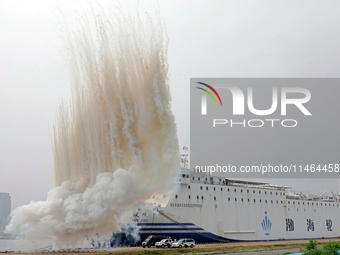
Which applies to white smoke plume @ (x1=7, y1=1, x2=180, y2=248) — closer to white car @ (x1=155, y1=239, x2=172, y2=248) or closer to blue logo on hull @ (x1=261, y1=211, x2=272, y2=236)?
white car @ (x1=155, y1=239, x2=172, y2=248)

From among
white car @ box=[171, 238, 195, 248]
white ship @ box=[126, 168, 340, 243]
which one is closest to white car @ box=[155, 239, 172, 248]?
white car @ box=[171, 238, 195, 248]

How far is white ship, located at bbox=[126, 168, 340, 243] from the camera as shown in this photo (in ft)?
104

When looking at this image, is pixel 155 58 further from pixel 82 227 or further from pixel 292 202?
pixel 292 202

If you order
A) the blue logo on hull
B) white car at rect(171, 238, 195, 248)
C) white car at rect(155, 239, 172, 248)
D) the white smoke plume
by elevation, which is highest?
the white smoke plume

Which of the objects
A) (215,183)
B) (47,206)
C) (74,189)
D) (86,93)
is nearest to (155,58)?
(86,93)

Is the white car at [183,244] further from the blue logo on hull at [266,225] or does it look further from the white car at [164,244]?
the blue logo on hull at [266,225]

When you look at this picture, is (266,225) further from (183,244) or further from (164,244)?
(164,244)

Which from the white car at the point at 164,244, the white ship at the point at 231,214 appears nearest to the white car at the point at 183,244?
the white car at the point at 164,244

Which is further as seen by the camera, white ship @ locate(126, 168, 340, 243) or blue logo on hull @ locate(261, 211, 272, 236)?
blue logo on hull @ locate(261, 211, 272, 236)

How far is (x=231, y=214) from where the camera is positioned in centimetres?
3847

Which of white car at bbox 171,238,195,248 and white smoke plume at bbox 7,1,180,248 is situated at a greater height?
white smoke plume at bbox 7,1,180,248

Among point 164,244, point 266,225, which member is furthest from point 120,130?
point 266,225

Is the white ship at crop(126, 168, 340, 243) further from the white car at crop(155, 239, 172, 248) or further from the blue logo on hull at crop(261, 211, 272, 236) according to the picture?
the white car at crop(155, 239, 172, 248)

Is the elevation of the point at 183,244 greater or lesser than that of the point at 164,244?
lesser
